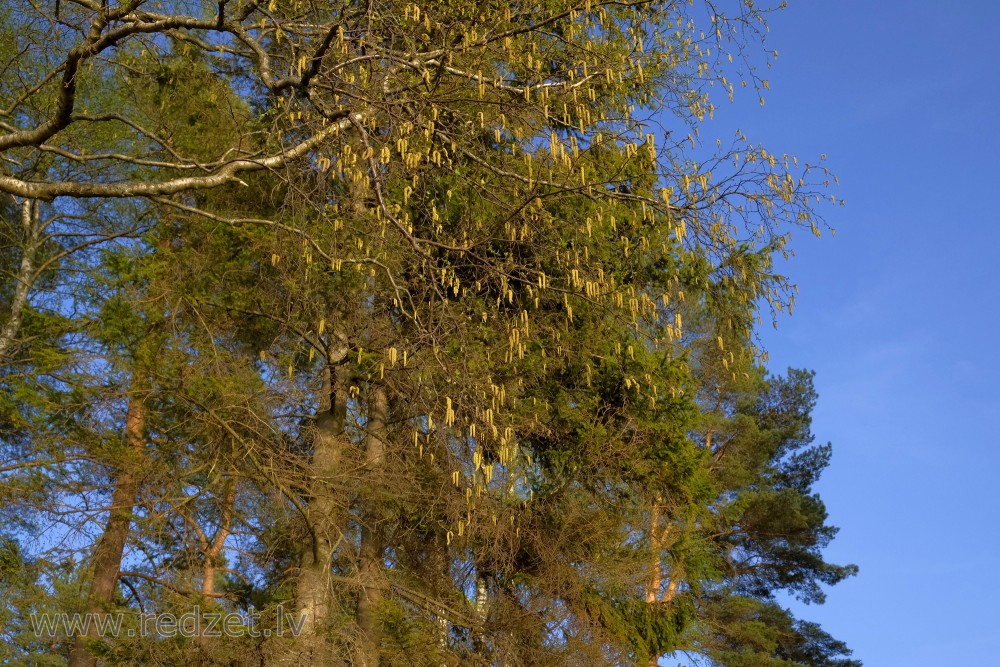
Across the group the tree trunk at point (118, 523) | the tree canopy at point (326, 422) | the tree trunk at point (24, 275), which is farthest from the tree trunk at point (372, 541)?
the tree trunk at point (24, 275)

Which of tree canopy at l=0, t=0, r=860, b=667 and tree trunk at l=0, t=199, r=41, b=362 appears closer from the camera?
tree canopy at l=0, t=0, r=860, b=667

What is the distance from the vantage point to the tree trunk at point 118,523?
10.6 meters

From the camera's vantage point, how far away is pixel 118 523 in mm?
10844

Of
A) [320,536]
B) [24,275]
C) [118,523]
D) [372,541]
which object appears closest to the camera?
[118,523]

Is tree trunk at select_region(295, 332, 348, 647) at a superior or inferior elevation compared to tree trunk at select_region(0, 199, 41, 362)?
inferior

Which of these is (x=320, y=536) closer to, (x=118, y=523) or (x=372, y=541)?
(x=372, y=541)

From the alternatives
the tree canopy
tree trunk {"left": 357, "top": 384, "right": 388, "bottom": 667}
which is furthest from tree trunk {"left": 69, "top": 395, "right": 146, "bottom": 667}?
tree trunk {"left": 357, "top": 384, "right": 388, "bottom": 667}

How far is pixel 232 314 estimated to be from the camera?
478 inches

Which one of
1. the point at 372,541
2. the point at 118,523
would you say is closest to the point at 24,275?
the point at 118,523

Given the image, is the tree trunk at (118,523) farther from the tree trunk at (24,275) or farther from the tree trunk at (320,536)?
the tree trunk at (24,275)

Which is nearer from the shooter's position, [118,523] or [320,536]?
[118,523]

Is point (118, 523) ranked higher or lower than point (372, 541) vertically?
lower

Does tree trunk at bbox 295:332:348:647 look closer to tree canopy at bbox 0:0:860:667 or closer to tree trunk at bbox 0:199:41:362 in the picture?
tree canopy at bbox 0:0:860:667

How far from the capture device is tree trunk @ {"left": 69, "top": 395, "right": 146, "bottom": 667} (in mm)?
10602
